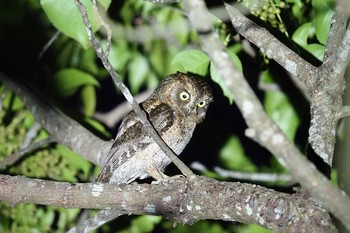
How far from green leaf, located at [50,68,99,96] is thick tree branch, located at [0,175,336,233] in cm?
162

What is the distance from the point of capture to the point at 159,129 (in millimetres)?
3744

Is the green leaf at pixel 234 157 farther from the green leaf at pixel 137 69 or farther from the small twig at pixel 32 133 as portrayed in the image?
the small twig at pixel 32 133

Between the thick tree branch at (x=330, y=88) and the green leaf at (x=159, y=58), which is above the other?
the thick tree branch at (x=330, y=88)

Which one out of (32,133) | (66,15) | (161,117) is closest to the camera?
(66,15)

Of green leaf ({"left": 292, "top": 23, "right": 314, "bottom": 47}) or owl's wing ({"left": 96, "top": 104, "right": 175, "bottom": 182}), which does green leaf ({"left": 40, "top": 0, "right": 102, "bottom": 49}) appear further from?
green leaf ({"left": 292, "top": 23, "right": 314, "bottom": 47})

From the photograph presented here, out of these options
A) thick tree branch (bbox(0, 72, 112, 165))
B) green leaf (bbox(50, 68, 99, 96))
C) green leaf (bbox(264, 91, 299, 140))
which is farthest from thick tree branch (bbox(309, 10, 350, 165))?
green leaf (bbox(50, 68, 99, 96))

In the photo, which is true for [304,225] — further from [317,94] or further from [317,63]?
[317,63]

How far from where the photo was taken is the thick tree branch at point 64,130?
4113mm

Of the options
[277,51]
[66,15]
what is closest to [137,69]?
[66,15]

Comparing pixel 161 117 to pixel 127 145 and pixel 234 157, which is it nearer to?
pixel 127 145

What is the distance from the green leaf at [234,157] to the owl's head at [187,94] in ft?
3.97

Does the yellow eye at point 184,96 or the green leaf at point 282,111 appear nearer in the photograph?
the yellow eye at point 184,96

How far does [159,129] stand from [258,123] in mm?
2344

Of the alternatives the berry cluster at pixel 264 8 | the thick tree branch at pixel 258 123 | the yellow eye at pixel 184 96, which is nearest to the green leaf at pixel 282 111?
the yellow eye at pixel 184 96
